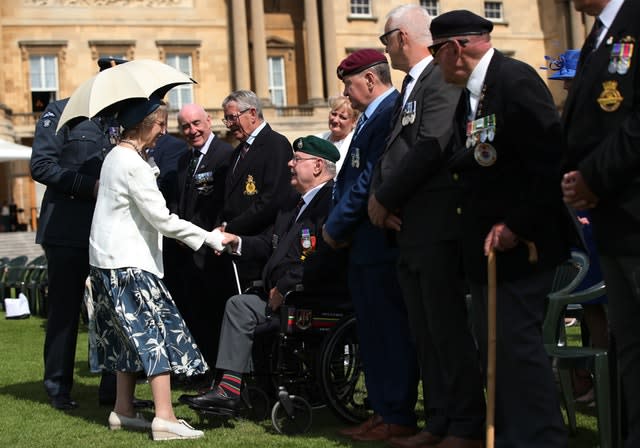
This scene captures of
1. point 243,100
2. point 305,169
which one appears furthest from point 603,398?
point 243,100

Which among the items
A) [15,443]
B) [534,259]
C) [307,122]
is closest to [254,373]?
[15,443]

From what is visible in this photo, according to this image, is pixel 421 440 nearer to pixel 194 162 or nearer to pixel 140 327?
pixel 140 327

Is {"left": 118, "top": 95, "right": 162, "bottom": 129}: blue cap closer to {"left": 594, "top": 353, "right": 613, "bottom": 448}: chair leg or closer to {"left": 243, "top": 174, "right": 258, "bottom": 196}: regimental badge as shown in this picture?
{"left": 243, "top": 174, "right": 258, "bottom": 196}: regimental badge

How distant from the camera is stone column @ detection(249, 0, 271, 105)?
50969 millimetres

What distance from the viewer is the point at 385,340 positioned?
6.54 meters

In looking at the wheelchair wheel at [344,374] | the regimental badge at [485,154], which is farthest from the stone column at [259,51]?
the regimental badge at [485,154]

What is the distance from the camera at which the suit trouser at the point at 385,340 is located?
21.2 feet

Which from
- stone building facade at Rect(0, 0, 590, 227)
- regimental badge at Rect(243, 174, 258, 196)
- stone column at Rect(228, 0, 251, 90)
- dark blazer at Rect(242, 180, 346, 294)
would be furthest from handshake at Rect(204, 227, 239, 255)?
stone column at Rect(228, 0, 251, 90)

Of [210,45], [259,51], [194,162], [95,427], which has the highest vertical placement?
[210,45]

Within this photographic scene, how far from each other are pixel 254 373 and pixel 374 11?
4828cm

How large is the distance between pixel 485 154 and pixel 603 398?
1484 mm

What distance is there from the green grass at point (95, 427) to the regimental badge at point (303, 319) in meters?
0.69

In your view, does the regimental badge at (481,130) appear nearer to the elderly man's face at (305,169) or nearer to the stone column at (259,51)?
the elderly man's face at (305,169)

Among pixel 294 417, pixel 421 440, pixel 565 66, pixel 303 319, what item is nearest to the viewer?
pixel 421 440
